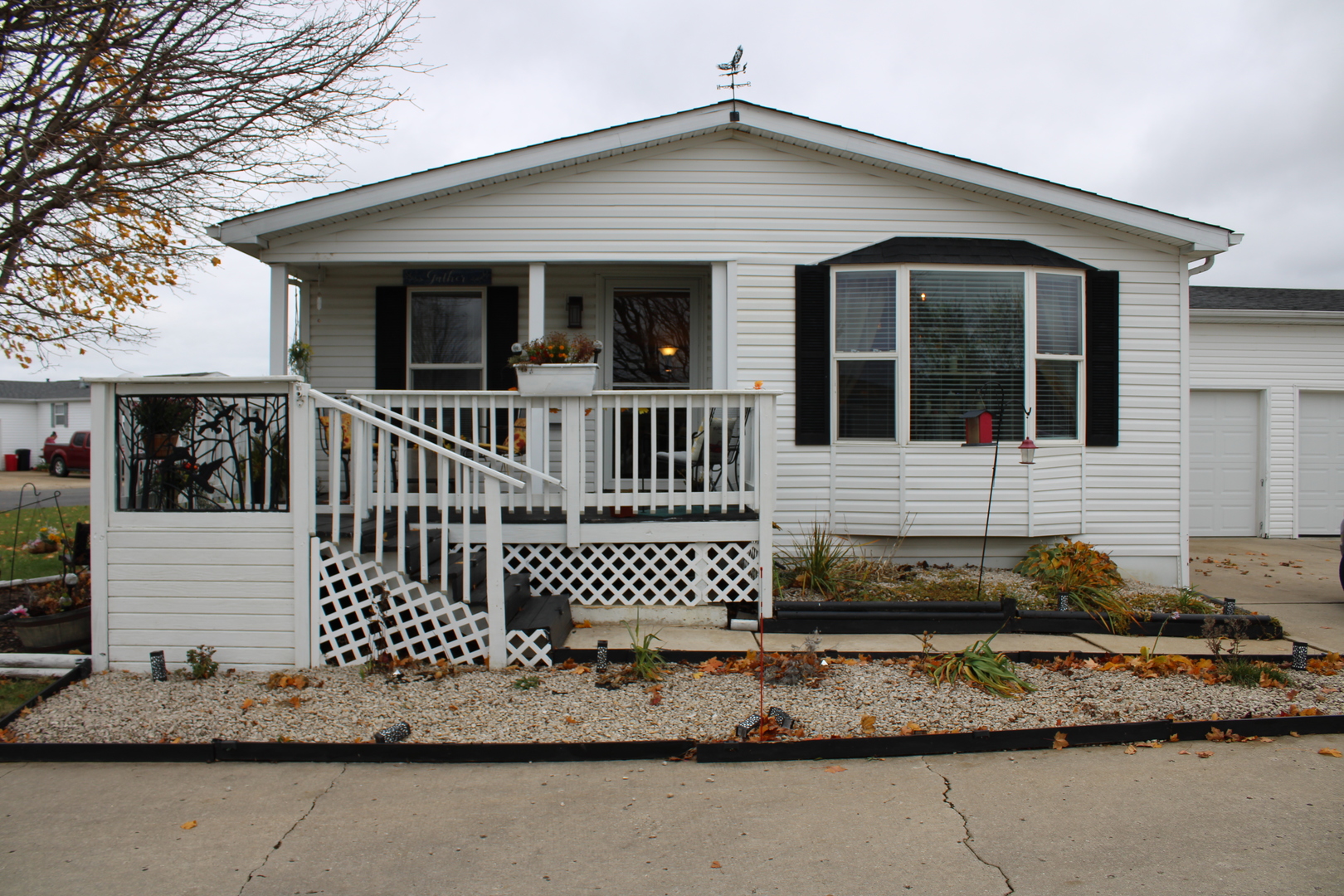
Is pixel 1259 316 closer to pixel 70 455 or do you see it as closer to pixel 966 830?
pixel 966 830

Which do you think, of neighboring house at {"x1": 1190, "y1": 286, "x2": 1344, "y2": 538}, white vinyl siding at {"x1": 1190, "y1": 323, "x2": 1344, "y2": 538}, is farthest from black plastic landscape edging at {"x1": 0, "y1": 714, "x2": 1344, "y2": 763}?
white vinyl siding at {"x1": 1190, "y1": 323, "x2": 1344, "y2": 538}

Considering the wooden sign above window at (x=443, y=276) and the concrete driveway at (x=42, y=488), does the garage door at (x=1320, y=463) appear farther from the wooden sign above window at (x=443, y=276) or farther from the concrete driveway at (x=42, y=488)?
the concrete driveway at (x=42, y=488)

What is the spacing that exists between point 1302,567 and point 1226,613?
3.84 m

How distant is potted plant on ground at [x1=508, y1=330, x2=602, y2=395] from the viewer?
18.0ft

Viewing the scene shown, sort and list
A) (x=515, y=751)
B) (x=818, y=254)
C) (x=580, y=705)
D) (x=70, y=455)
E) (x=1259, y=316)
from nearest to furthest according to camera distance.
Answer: (x=515, y=751)
(x=580, y=705)
(x=818, y=254)
(x=1259, y=316)
(x=70, y=455)

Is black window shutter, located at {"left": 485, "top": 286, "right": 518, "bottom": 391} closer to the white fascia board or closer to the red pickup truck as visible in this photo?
the white fascia board

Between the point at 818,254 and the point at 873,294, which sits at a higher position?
the point at 818,254

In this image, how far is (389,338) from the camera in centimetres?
803

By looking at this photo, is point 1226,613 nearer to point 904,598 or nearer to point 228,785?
point 904,598

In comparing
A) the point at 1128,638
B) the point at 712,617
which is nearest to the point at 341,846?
the point at 712,617

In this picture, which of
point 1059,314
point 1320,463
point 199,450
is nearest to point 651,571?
point 199,450

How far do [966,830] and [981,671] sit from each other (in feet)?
5.59

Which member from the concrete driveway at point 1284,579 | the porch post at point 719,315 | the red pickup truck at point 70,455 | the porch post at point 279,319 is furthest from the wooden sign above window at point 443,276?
the red pickup truck at point 70,455

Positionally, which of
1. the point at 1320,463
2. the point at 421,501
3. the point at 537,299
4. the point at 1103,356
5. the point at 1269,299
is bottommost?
the point at 421,501
